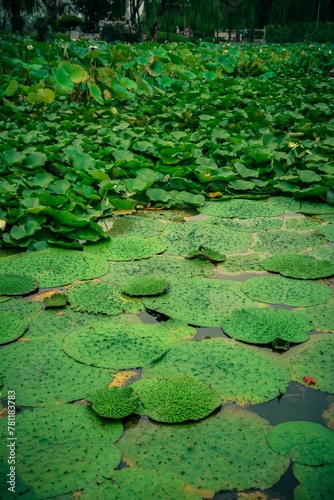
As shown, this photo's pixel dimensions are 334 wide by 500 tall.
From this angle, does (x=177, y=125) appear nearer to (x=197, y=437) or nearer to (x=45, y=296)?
(x=45, y=296)

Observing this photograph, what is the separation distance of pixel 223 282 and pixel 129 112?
3.83 m

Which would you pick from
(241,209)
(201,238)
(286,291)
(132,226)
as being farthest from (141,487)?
(241,209)

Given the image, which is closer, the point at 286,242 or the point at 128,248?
the point at 128,248

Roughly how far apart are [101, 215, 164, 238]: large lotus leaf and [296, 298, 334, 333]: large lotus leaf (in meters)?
1.06

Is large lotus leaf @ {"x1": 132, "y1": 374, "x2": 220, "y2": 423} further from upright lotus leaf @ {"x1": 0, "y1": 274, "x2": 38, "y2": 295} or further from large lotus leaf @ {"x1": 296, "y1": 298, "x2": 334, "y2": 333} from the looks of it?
upright lotus leaf @ {"x1": 0, "y1": 274, "x2": 38, "y2": 295}

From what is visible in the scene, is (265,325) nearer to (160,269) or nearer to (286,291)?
(286,291)

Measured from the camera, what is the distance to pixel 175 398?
157cm

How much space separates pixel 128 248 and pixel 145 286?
0.48 metres

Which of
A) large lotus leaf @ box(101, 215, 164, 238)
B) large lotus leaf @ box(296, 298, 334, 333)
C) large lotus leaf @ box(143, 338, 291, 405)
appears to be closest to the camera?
large lotus leaf @ box(143, 338, 291, 405)

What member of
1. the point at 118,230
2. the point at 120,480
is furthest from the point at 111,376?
the point at 118,230

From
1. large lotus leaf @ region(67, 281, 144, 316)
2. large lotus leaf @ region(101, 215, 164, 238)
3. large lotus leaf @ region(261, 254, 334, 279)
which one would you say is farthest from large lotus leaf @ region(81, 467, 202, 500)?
large lotus leaf @ region(101, 215, 164, 238)

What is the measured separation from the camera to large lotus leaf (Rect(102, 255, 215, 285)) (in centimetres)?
242

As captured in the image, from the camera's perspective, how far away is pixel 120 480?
50.4 inches

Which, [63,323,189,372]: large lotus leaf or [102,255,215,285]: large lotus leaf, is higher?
[63,323,189,372]: large lotus leaf
